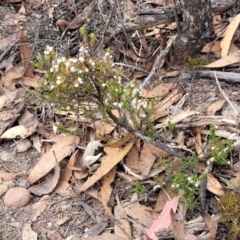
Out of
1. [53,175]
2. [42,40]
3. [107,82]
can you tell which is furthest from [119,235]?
[42,40]

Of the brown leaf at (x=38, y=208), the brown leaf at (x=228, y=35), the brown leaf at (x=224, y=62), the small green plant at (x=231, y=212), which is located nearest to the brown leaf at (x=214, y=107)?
the brown leaf at (x=224, y=62)

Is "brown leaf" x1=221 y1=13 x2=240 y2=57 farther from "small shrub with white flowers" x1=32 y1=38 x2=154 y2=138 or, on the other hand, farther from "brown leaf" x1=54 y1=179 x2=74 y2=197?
"brown leaf" x1=54 y1=179 x2=74 y2=197

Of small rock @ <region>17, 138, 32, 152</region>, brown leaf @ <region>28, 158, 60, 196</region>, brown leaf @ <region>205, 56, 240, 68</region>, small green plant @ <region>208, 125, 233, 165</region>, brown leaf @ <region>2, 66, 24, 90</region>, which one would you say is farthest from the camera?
brown leaf @ <region>2, 66, 24, 90</region>

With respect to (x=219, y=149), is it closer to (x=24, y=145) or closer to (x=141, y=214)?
(x=141, y=214)

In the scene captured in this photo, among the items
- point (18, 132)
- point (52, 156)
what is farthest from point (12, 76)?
point (52, 156)

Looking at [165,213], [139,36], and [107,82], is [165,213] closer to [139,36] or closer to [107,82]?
[107,82]

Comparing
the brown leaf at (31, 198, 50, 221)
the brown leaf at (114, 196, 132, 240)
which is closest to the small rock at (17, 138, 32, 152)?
the brown leaf at (31, 198, 50, 221)

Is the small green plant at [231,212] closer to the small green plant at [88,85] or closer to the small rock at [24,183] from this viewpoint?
the small green plant at [88,85]
